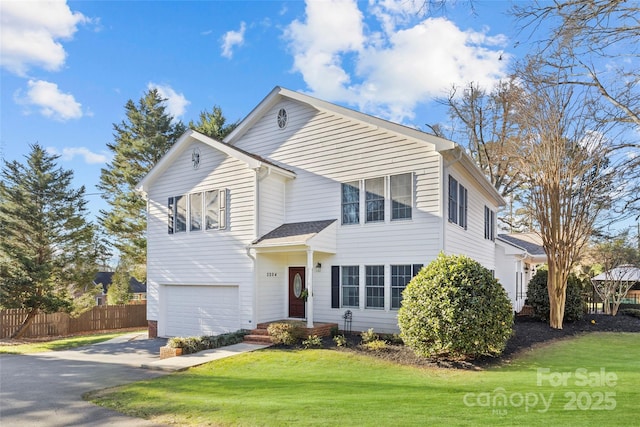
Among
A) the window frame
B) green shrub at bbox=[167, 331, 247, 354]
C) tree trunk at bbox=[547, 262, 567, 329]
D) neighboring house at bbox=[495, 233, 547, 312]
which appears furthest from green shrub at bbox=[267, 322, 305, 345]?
neighboring house at bbox=[495, 233, 547, 312]

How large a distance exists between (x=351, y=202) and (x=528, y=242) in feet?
56.2

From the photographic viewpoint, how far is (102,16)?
14.4 m

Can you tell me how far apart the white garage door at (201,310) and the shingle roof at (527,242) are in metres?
16.1

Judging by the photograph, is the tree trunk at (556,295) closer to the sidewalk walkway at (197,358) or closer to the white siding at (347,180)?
the white siding at (347,180)

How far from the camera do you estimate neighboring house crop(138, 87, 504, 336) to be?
12.5m

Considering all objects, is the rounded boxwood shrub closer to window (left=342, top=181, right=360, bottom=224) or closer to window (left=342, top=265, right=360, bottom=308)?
window (left=342, top=265, right=360, bottom=308)

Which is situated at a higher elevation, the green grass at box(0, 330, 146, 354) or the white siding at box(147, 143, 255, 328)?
the white siding at box(147, 143, 255, 328)

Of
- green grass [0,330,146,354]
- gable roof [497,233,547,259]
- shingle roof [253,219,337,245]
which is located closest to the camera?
shingle roof [253,219,337,245]

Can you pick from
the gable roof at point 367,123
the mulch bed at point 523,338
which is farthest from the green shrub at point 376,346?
the gable roof at point 367,123

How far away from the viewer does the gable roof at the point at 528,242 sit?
932 inches

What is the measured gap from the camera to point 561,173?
14.9 metres

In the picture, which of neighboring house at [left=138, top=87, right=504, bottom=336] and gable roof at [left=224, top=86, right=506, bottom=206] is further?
→ neighboring house at [left=138, top=87, right=504, bottom=336]

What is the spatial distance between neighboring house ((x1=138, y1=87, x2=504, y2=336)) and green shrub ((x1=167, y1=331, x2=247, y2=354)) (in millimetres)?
880

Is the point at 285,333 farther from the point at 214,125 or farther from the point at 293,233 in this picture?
the point at 214,125
